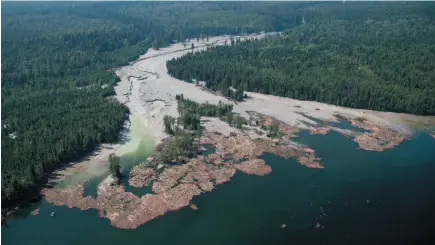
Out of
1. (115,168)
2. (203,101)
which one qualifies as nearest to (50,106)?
(115,168)

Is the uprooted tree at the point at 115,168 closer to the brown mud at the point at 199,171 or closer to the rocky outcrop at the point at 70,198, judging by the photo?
the brown mud at the point at 199,171

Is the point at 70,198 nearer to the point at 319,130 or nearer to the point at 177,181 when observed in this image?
the point at 177,181

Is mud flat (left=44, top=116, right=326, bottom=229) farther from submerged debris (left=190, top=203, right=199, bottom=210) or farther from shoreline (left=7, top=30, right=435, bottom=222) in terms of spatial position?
shoreline (left=7, top=30, right=435, bottom=222)

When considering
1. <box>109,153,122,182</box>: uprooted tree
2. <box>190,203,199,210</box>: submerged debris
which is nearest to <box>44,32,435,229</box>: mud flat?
<box>190,203,199,210</box>: submerged debris

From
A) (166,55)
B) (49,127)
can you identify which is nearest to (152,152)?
(49,127)

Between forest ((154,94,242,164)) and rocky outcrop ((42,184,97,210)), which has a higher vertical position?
forest ((154,94,242,164))

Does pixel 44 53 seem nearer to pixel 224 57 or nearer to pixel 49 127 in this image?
pixel 224 57

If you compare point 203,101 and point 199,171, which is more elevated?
point 203,101
